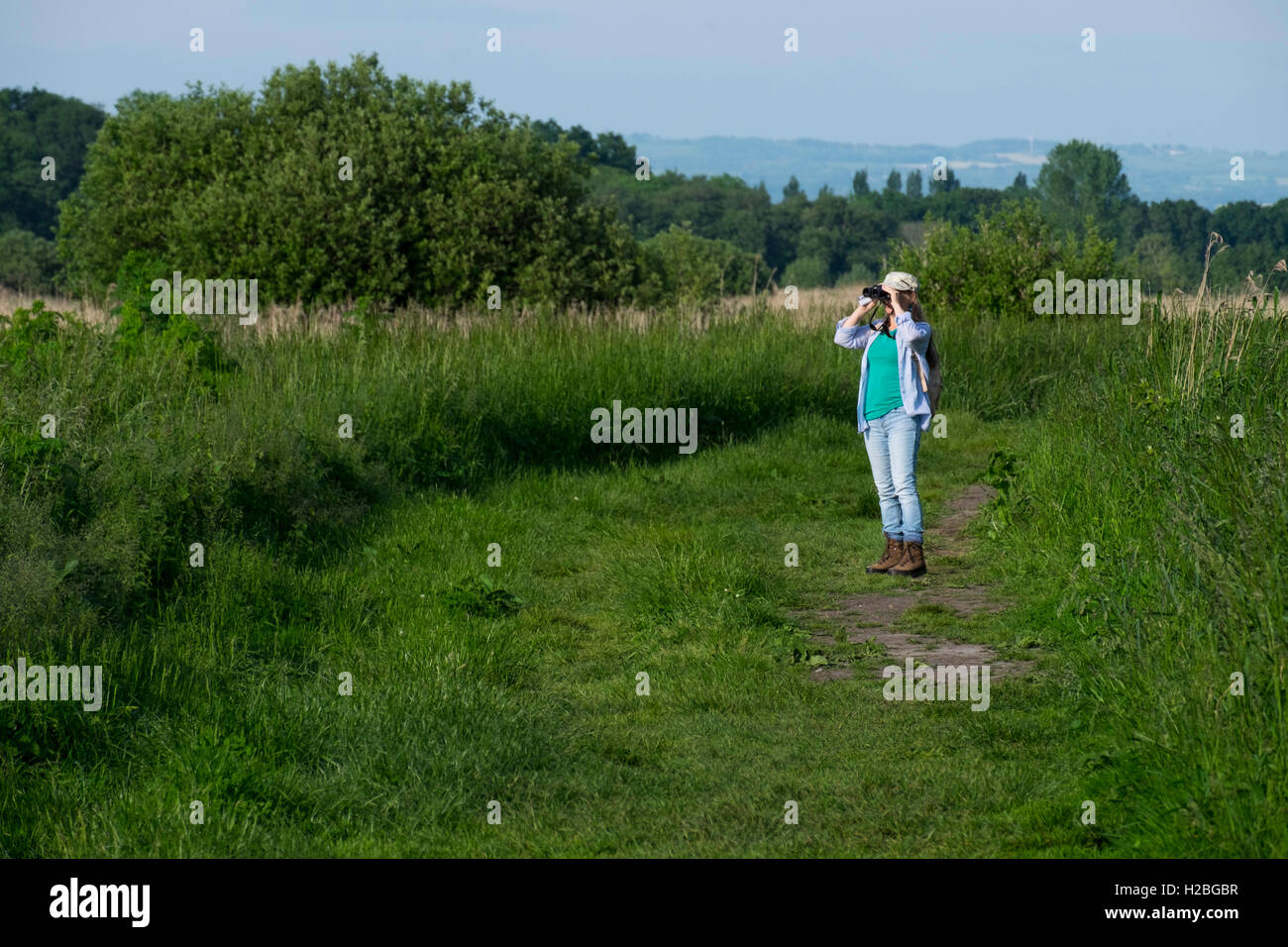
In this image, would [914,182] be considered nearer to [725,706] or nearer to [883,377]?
[883,377]

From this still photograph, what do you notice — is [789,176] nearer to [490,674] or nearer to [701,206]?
[701,206]

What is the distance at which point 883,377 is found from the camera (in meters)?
8.80

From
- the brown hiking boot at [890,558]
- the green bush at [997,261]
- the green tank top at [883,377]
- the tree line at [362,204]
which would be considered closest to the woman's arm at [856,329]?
the green tank top at [883,377]

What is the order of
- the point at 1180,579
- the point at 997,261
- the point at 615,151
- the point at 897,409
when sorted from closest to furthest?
the point at 1180,579
the point at 897,409
the point at 997,261
the point at 615,151

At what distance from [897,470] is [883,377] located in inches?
26.3

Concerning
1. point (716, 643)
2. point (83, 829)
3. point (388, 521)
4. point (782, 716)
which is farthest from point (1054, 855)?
point (388, 521)

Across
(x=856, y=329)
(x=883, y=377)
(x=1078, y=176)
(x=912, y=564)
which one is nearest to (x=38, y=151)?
(x=856, y=329)

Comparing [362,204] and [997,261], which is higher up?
[362,204]

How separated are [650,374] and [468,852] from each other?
31.9ft

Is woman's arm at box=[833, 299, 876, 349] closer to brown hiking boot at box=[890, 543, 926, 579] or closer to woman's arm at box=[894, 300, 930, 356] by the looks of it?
woman's arm at box=[894, 300, 930, 356]

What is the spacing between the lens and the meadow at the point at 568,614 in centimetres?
455

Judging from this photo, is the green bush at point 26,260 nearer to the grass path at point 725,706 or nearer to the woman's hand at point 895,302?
the grass path at point 725,706
